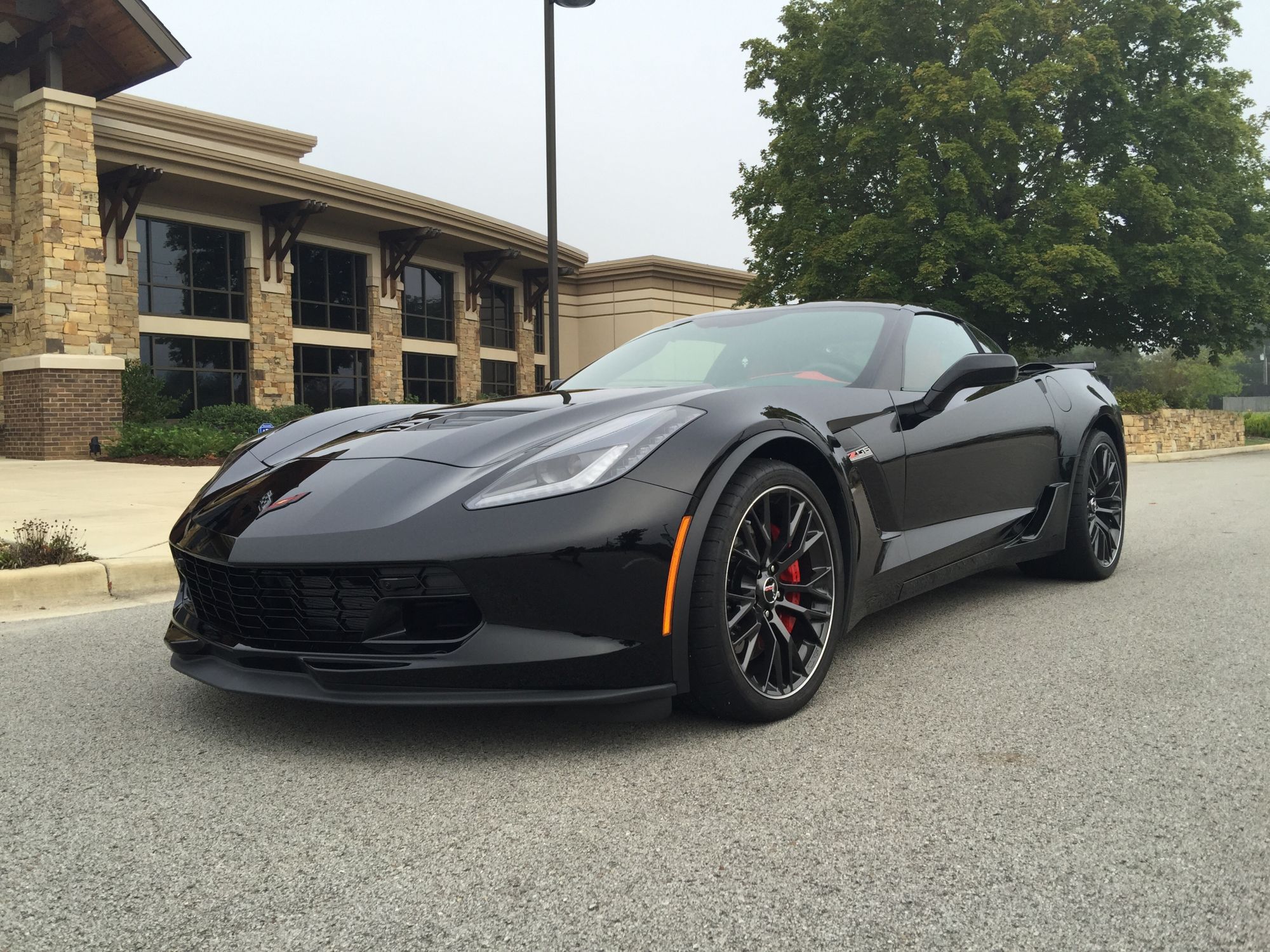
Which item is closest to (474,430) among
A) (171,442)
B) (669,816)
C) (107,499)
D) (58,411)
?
(669,816)

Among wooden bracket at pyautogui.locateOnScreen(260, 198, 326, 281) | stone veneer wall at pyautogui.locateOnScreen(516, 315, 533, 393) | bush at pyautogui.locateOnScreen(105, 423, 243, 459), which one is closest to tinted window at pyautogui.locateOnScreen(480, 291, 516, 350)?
stone veneer wall at pyautogui.locateOnScreen(516, 315, 533, 393)

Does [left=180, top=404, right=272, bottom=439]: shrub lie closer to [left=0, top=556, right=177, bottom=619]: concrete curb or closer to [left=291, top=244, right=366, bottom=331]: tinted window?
[left=291, top=244, right=366, bottom=331]: tinted window

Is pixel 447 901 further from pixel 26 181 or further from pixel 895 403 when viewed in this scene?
pixel 26 181

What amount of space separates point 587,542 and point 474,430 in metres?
0.68

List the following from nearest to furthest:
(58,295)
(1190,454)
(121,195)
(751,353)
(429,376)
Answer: (751,353) → (58,295) → (121,195) → (1190,454) → (429,376)

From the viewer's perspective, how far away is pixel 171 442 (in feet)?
47.0

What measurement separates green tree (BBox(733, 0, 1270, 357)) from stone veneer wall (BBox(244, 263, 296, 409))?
37.2ft

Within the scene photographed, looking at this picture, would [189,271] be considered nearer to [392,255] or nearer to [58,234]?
[58,234]

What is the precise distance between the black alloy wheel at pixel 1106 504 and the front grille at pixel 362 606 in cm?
352

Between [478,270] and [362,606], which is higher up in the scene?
[478,270]

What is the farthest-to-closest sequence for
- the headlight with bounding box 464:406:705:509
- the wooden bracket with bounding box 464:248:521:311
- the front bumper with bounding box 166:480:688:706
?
the wooden bracket with bounding box 464:248:521:311, the headlight with bounding box 464:406:705:509, the front bumper with bounding box 166:480:688:706

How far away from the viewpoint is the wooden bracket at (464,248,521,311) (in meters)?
26.3

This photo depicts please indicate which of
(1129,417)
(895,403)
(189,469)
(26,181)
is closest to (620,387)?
(895,403)

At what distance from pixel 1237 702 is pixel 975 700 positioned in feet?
2.45
